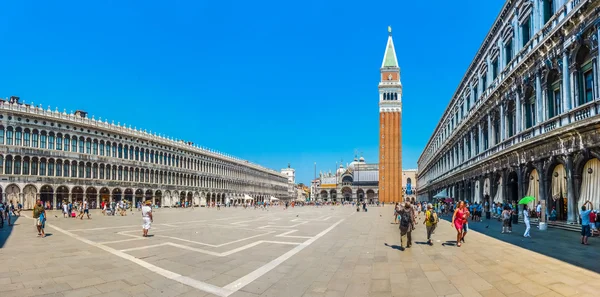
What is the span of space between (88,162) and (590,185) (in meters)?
61.6

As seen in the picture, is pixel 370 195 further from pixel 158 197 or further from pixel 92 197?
pixel 92 197

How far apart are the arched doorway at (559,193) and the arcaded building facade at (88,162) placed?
188ft

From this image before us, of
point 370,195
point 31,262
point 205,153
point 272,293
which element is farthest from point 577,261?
point 370,195

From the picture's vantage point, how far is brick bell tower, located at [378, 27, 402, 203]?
105 metres

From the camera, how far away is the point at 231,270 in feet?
30.8

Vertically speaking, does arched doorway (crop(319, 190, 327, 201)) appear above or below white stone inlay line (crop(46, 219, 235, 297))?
below

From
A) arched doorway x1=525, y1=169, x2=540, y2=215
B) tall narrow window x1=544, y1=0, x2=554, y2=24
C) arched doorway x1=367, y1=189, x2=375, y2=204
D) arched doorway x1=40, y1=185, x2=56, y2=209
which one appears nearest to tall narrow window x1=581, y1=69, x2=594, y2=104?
tall narrow window x1=544, y1=0, x2=554, y2=24

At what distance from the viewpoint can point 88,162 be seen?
57344 mm

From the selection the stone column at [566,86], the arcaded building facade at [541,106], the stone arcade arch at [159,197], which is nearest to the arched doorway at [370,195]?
the stone arcade arch at [159,197]

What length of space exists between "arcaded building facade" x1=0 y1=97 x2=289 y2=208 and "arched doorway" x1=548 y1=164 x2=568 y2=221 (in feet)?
188

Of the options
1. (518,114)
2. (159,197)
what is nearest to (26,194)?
(159,197)

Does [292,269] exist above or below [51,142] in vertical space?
below

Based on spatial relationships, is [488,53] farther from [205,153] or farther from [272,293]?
[205,153]

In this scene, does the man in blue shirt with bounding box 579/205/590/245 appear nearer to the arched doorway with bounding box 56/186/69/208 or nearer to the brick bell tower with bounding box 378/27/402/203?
the arched doorway with bounding box 56/186/69/208
